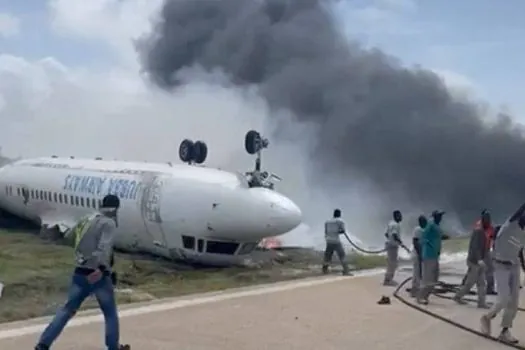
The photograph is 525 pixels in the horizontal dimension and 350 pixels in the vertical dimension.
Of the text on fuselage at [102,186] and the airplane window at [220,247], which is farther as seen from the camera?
the text on fuselage at [102,186]

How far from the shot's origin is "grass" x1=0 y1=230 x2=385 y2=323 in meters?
16.0

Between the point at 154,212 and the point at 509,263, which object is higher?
the point at 154,212

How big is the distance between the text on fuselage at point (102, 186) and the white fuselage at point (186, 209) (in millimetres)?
31

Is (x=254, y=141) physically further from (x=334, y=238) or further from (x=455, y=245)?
(x=455, y=245)

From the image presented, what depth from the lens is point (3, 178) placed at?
34000 millimetres

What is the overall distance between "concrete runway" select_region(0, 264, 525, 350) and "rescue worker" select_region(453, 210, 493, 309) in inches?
17.4

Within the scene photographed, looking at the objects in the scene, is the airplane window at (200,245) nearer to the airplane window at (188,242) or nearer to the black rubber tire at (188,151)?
the airplane window at (188,242)

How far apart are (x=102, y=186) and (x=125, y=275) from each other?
6350 millimetres

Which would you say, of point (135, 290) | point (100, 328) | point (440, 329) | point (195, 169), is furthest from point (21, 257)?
point (440, 329)

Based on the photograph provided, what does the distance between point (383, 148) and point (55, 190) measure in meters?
14.6

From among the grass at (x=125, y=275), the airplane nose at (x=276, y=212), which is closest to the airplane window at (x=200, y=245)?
the grass at (x=125, y=275)

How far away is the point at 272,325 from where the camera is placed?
41.2 ft

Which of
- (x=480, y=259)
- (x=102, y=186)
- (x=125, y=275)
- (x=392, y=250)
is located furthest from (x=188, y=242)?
(x=480, y=259)

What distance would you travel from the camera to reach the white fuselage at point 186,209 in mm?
21969
